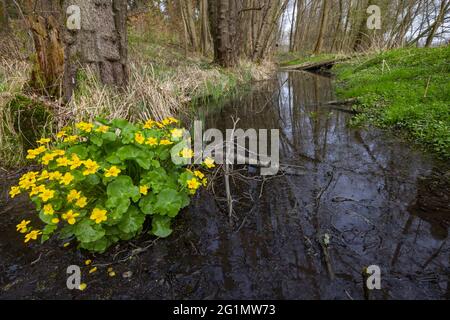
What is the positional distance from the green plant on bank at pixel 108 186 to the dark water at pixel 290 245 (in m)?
0.22

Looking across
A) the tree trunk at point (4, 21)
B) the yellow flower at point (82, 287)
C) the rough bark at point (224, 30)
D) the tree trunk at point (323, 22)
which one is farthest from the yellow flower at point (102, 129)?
the tree trunk at point (323, 22)

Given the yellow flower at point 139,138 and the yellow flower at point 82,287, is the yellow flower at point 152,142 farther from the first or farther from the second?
the yellow flower at point 82,287

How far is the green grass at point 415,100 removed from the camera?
3457 mm

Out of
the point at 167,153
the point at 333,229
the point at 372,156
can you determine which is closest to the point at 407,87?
the point at 372,156

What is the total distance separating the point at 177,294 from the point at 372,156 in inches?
102

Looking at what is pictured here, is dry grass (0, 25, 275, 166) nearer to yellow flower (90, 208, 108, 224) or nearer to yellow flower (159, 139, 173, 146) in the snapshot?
yellow flower (159, 139, 173, 146)

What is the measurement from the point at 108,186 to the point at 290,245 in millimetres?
1221

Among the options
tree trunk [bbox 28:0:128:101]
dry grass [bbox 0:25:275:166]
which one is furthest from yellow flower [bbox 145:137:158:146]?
tree trunk [bbox 28:0:128:101]

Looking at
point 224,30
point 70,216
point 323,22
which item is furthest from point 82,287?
point 323,22

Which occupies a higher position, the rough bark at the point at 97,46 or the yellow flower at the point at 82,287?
the rough bark at the point at 97,46

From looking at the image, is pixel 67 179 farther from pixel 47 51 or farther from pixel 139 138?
pixel 47 51

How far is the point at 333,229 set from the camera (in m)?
1.96

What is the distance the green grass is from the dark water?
0.79 m
